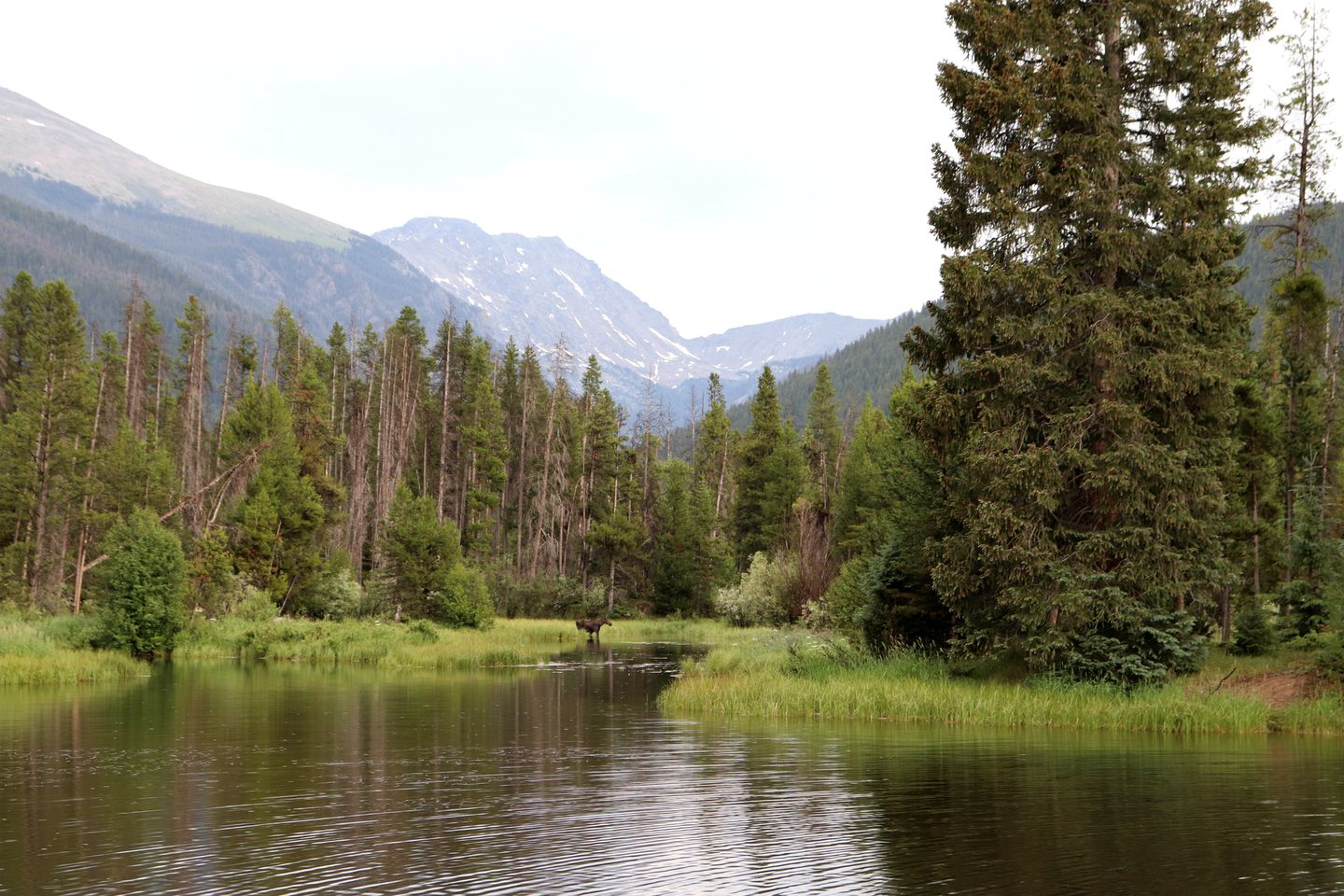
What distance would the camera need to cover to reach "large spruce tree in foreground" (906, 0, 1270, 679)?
27.6 m

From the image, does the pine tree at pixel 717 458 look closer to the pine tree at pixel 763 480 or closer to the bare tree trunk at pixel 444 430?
the pine tree at pixel 763 480

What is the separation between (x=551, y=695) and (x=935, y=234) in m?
18.1

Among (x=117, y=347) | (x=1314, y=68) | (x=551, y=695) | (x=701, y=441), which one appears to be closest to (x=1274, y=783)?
(x=551, y=695)

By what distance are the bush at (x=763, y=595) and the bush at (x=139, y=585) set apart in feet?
96.1

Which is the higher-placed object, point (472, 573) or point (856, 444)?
→ point (856, 444)

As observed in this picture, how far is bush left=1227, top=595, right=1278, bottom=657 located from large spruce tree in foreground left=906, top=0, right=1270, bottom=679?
2.75 metres

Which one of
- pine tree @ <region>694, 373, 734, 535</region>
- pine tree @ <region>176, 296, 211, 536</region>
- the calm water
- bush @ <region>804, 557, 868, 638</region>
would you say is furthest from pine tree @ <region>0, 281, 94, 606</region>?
pine tree @ <region>694, 373, 734, 535</region>

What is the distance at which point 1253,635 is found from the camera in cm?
3064

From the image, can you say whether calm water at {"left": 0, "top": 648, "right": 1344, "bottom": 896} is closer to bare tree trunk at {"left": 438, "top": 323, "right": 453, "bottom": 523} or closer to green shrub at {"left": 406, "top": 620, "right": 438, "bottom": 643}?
green shrub at {"left": 406, "top": 620, "right": 438, "bottom": 643}

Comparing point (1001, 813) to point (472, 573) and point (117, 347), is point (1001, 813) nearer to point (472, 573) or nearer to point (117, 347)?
point (472, 573)

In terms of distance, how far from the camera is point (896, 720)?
2788 centimetres

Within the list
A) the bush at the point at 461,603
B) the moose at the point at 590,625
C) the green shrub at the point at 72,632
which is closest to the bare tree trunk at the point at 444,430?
the moose at the point at 590,625

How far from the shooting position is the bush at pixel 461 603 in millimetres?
64000

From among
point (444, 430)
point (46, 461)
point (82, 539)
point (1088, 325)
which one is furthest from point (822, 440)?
point (1088, 325)
